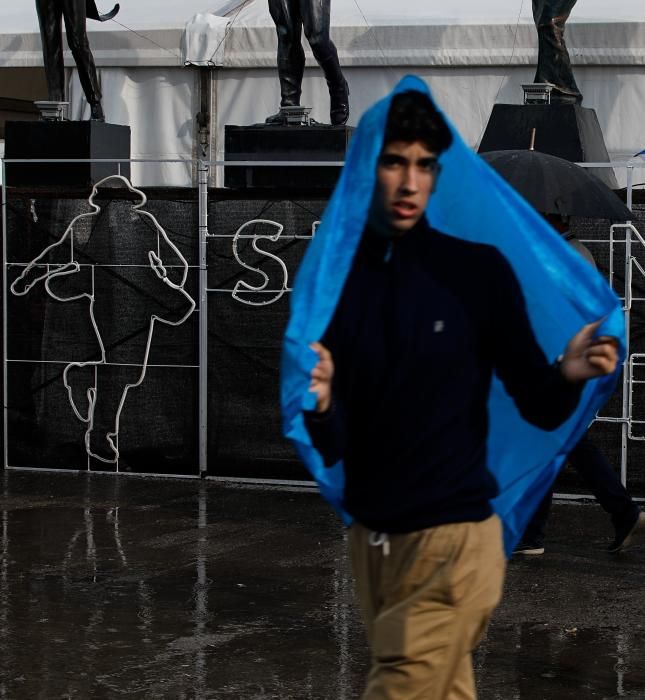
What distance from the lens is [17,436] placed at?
10250mm

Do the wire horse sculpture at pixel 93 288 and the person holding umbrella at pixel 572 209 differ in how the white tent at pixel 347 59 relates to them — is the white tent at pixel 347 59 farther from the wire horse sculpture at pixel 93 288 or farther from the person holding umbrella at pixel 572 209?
the person holding umbrella at pixel 572 209

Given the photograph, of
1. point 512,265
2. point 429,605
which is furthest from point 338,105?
point 429,605

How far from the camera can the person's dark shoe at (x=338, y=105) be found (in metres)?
11.0

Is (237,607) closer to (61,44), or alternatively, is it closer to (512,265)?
(512,265)

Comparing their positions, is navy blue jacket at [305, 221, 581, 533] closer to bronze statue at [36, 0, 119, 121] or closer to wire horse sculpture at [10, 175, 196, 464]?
wire horse sculpture at [10, 175, 196, 464]

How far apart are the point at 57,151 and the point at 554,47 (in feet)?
12.4

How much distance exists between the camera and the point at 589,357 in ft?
11.0

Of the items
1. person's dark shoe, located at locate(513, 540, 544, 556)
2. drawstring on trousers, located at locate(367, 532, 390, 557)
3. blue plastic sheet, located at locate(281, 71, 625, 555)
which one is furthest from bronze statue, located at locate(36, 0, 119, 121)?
drawstring on trousers, located at locate(367, 532, 390, 557)

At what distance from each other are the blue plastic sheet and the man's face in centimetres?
3

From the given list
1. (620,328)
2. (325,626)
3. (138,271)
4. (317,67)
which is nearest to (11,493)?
(138,271)

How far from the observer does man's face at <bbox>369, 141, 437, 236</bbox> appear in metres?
3.44

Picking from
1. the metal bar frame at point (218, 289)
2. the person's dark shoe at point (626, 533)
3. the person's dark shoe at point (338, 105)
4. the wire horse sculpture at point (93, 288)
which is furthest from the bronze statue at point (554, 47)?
the person's dark shoe at point (626, 533)

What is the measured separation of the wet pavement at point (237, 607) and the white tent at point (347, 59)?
5.38m

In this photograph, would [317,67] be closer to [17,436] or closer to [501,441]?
[17,436]
